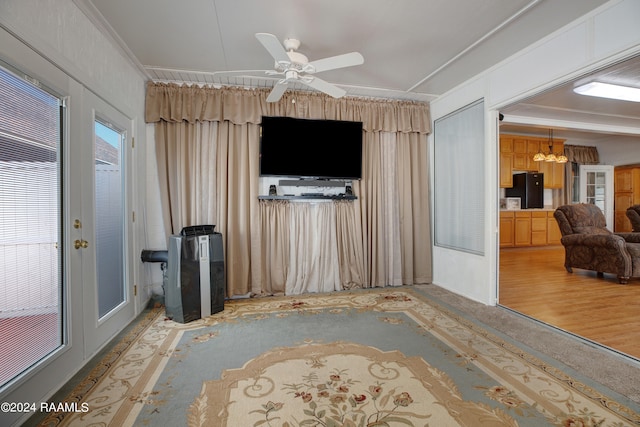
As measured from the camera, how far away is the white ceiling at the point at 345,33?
2.23m

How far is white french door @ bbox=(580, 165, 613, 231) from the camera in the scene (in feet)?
23.9

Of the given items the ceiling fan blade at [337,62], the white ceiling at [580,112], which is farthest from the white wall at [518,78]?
the ceiling fan blade at [337,62]

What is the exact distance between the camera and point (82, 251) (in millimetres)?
2105

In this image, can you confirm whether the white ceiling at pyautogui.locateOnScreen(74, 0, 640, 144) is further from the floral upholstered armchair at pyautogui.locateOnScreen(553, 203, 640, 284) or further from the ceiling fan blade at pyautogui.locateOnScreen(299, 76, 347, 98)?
the floral upholstered armchair at pyautogui.locateOnScreen(553, 203, 640, 284)

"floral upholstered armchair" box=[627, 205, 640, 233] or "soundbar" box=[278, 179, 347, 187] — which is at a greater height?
"soundbar" box=[278, 179, 347, 187]

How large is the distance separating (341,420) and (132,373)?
1.47m

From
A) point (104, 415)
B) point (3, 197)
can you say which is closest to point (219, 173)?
point (3, 197)

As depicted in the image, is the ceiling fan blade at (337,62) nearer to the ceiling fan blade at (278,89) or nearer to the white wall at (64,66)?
the ceiling fan blade at (278,89)

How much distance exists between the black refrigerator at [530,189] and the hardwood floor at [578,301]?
2.08 m

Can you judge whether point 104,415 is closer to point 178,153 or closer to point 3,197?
point 3,197

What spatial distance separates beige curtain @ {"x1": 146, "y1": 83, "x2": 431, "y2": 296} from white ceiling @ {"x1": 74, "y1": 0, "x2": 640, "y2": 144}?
330mm

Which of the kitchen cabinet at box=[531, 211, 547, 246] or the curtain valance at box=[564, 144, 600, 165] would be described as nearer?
the kitchen cabinet at box=[531, 211, 547, 246]

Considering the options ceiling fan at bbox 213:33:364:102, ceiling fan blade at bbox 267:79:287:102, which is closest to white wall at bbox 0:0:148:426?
ceiling fan at bbox 213:33:364:102

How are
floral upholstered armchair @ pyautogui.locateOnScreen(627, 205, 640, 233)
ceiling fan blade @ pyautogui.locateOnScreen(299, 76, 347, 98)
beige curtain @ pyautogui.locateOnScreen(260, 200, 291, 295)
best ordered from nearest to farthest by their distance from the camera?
ceiling fan blade @ pyautogui.locateOnScreen(299, 76, 347, 98) → beige curtain @ pyautogui.locateOnScreen(260, 200, 291, 295) → floral upholstered armchair @ pyautogui.locateOnScreen(627, 205, 640, 233)
